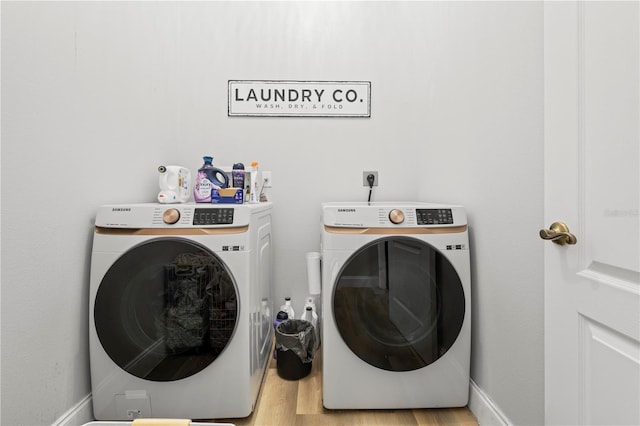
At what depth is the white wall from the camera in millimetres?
1002

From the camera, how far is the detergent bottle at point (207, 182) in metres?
1.51

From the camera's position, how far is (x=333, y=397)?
1298 mm

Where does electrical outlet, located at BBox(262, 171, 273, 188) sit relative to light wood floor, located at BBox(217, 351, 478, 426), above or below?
above

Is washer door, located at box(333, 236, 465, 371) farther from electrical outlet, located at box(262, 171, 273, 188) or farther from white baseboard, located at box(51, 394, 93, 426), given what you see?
white baseboard, located at box(51, 394, 93, 426)

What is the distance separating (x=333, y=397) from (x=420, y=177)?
4.51 feet

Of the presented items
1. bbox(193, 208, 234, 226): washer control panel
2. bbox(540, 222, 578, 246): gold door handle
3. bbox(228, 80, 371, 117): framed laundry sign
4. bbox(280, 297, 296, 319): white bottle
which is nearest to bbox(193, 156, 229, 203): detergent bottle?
bbox(193, 208, 234, 226): washer control panel

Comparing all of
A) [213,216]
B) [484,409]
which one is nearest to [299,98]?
[213,216]

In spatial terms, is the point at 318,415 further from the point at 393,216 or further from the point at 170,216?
the point at 170,216

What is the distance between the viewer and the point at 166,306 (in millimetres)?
1194

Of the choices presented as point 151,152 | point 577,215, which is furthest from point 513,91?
point 151,152

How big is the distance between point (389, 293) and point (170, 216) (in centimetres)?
95

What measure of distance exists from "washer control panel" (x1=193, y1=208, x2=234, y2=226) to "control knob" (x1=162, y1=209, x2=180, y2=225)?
2.7 inches

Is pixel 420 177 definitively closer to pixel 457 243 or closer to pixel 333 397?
pixel 457 243

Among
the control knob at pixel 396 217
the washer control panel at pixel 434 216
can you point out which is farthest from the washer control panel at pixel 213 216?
the washer control panel at pixel 434 216
